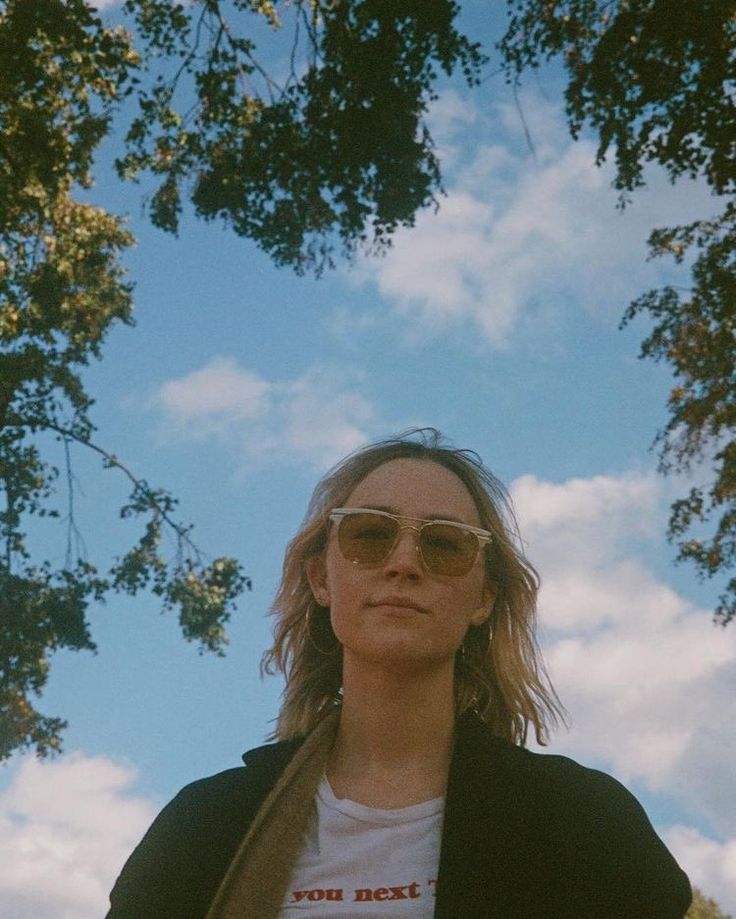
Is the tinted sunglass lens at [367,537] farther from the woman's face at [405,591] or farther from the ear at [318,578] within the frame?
the ear at [318,578]

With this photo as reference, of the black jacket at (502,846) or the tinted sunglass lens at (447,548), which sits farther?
the tinted sunglass lens at (447,548)

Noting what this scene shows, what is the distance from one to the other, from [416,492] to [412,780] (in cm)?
82

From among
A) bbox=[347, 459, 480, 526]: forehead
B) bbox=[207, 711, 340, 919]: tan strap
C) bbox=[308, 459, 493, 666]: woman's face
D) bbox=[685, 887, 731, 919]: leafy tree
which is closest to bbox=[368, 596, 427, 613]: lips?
bbox=[308, 459, 493, 666]: woman's face

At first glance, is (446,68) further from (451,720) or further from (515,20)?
(451,720)

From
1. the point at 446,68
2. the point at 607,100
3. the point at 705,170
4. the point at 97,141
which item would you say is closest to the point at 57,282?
the point at 97,141

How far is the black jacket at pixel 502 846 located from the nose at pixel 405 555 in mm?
470

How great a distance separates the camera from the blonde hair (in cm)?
311

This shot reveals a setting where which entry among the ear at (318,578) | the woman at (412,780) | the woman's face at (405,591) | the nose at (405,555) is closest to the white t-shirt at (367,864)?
the woman at (412,780)

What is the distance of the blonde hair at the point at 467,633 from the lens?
3113 millimetres

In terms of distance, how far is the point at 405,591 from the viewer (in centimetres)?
266

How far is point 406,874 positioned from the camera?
7.66 ft

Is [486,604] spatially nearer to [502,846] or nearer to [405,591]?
[405,591]

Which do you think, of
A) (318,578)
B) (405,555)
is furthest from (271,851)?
(318,578)

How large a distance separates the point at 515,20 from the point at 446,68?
106 centimetres
